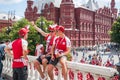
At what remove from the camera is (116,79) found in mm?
5223

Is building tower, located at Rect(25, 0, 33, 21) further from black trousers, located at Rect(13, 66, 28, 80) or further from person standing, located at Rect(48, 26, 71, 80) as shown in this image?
black trousers, located at Rect(13, 66, 28, 80)

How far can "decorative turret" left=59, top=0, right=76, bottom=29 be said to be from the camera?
247ft

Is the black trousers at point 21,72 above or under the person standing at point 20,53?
under

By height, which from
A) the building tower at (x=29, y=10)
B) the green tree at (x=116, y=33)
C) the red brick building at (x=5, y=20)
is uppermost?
the building tower at (x=29, y=10)

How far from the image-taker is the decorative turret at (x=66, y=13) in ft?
247

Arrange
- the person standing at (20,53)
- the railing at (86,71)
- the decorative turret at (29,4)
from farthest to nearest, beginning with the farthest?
the decorative turret at (29,4) → the person standing at (20,53) → the railing at (86,71)

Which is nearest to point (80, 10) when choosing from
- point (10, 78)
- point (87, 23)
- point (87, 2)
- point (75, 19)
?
point (75, 19)

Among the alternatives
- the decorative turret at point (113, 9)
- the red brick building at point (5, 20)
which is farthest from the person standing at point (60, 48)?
the decorative turret at point (113, 9)

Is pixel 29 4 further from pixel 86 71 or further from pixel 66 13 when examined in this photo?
pixel 86 71

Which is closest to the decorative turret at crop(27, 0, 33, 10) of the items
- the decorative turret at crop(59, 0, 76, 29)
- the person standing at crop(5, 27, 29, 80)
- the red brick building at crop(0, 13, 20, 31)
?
the red brick building at crop(0, 13, 20, 31)

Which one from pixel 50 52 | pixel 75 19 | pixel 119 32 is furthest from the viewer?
pixel 75 19

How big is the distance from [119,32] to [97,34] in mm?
43550

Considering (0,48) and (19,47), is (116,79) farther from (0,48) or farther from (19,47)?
(0,48)

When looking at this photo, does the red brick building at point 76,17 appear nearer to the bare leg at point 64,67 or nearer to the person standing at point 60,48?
the person standing at point 60,48
